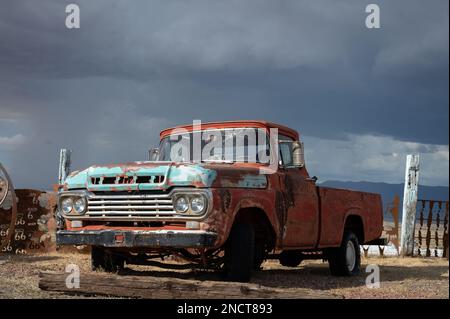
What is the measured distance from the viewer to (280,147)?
27.4 ft

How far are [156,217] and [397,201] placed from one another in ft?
37.1

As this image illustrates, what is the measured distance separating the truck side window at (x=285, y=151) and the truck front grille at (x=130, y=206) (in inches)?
75.4

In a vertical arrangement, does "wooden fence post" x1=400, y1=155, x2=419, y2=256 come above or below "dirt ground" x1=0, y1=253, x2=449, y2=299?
above

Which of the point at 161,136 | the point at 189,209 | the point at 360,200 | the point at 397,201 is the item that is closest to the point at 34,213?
the point at 161,136

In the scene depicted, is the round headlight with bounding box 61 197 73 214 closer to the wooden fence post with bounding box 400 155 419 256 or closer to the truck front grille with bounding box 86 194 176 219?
the truck front grille with bounding box 86 194 176 219

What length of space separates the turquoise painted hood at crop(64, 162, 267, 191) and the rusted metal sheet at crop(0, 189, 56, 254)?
6.42 m

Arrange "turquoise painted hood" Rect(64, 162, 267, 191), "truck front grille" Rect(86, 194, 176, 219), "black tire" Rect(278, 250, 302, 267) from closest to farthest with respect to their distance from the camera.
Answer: "turquoise painted hood" Rect(64, 162, 267, 191) < "truck front grille" Rect(86, 194, 176, 219) < "black tire" Rect(278, 250, 302, 267)

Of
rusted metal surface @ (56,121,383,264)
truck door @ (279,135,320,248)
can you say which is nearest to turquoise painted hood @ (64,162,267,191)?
rusted metal surface @ (56,121,383,264)

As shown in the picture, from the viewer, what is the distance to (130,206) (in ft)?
23.7

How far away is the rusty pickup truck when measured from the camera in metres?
6.93

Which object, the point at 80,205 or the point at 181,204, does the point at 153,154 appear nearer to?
the point at 80,205

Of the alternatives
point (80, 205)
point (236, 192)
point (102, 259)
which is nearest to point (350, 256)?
point (236, 192)
